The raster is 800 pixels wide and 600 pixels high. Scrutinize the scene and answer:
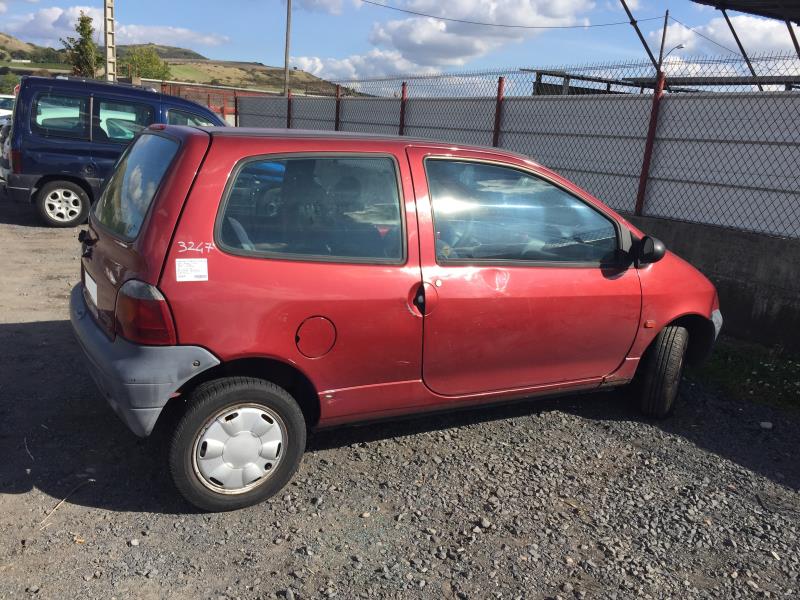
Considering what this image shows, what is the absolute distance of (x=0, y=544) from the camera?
2889 millimetres

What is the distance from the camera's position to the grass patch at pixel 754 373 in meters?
5.00

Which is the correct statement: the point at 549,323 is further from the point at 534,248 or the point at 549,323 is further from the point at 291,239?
the point at 291,239

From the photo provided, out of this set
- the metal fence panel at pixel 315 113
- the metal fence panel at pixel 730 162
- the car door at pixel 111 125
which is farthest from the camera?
the metal fence panel at pixel 315 113

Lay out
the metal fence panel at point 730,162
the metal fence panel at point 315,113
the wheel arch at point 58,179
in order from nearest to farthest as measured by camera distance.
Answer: the metal fence panel at point 730,162
the wheel arch at point 58,179
the metal fence panel at point 315,113

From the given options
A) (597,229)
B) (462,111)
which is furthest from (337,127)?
(597,229)

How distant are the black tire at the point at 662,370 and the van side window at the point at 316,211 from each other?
194 centimetres

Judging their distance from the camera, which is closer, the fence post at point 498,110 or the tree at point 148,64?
the fence post at point 498,110

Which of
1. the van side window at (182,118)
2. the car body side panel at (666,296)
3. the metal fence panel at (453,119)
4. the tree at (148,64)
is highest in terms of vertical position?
the tree at (148,64)

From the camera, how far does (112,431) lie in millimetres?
3898

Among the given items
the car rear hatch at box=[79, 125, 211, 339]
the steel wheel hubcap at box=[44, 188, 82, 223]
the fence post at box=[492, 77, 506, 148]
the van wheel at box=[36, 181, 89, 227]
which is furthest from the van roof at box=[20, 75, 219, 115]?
the car rear hatch at box=[79, 125, 211, 339]

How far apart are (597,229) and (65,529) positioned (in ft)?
10.3

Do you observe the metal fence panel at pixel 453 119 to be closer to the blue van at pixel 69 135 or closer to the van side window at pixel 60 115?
the blue van at pixel 69 135

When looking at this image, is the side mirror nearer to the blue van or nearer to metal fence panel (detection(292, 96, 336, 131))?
the blue van

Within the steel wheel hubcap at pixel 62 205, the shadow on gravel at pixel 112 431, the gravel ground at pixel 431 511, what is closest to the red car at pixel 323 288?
the gravel ground at pixel 431 511
